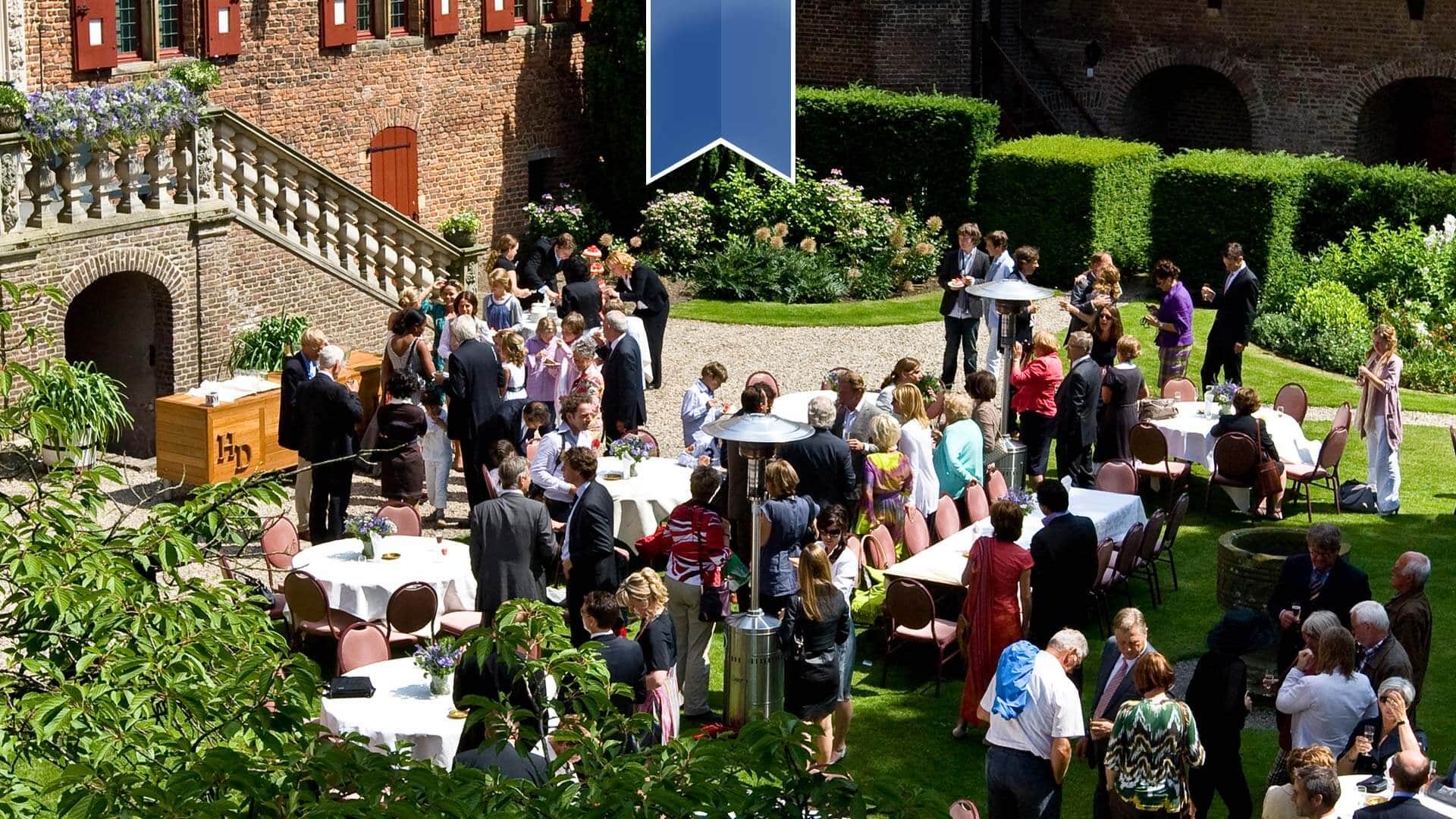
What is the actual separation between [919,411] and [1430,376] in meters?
9.53

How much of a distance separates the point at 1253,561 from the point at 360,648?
595 centimetres

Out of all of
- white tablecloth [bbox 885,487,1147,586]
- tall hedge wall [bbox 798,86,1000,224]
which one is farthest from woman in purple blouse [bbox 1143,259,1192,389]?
tall hedge wall [bbox 798,86,1000,224]

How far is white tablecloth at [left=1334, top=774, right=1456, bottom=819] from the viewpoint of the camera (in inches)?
354

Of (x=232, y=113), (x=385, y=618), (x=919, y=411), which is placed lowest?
(x=385, y=618)

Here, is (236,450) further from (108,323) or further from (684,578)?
(684,578)

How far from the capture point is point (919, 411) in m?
13.9

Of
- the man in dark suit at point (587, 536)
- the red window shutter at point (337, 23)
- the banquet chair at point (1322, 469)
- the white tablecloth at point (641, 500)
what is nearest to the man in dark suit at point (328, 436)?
the white tablecloth at point (641, 500)

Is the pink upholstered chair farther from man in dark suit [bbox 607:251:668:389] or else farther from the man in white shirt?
man in dark suit [bbox 607:251:668:389]

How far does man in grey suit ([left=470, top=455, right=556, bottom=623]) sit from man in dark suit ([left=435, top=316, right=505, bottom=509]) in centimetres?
324

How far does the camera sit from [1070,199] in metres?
25.2

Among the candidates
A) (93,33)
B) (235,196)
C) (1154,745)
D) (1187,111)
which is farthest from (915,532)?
(1187,111)

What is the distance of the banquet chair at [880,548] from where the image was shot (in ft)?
43.8

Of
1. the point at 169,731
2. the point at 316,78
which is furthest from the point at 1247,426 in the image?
the point at 316,78

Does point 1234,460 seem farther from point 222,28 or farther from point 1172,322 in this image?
point 222,28
